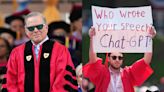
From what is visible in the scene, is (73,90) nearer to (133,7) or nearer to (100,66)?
(100,66)

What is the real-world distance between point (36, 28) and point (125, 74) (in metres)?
0.98

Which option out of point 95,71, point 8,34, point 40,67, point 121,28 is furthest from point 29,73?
point 8,34

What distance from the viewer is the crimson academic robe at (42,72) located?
7.42m

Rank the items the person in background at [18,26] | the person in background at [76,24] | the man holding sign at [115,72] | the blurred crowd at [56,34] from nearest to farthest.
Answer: the man holding sign at [115,72], the blurred crowd at [56,34], the person in background at [76,24], the person in background at [18,26]

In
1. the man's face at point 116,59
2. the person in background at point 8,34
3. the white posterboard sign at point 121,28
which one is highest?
the white posterboard sign at point 121,28

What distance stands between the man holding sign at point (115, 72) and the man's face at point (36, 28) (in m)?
0.50

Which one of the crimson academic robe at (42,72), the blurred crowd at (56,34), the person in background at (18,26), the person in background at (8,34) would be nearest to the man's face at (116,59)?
the crimson academic robe at (42,72)

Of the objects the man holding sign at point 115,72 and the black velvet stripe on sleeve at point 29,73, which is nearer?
the black velvet stripe on sleeve at point 29,73

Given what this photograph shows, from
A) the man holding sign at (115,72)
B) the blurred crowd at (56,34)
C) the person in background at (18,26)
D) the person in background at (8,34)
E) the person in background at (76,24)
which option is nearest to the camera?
the man holding sign at (115,72)

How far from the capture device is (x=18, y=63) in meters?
7.50

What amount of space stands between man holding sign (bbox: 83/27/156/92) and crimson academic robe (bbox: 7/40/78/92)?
26 centimetres

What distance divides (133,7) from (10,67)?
4.36 ft

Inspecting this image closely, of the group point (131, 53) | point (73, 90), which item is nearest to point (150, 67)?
point (131, 53)

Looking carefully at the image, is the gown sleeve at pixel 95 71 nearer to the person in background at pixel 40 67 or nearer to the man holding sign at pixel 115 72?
the man holding sign at pixel 115 72
